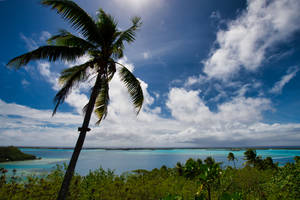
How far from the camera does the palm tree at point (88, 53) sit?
4.91 m

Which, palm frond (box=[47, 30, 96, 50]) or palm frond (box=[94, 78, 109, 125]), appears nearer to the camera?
palm frond (box=[47, 30, 96, 50])

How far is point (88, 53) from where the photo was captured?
5.84 meters

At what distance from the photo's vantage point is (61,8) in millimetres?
4785

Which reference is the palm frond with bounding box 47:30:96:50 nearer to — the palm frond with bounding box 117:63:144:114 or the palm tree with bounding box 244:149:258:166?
the palm frond with bounding box 117:63:144:114

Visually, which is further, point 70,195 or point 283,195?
point 70,195

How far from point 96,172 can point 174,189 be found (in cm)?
299

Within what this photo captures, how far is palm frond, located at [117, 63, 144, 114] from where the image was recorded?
236 inches

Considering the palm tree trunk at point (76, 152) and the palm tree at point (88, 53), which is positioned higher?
the palm tree at point (88, 53)

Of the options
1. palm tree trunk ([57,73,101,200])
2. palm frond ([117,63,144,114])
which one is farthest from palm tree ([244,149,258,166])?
palm tree trunk ([57,73,101,200])

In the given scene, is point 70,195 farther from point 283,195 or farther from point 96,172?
point 283,195

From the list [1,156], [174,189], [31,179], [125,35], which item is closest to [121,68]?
[125,35]

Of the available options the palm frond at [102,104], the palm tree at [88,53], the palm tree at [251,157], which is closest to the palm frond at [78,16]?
the palm tree at [88,53]

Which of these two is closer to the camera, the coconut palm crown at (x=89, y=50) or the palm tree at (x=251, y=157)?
the coconut palm crown at (x=89, y=50)

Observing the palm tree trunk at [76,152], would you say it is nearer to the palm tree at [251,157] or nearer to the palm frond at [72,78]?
→ the palm frond at [72,78]
